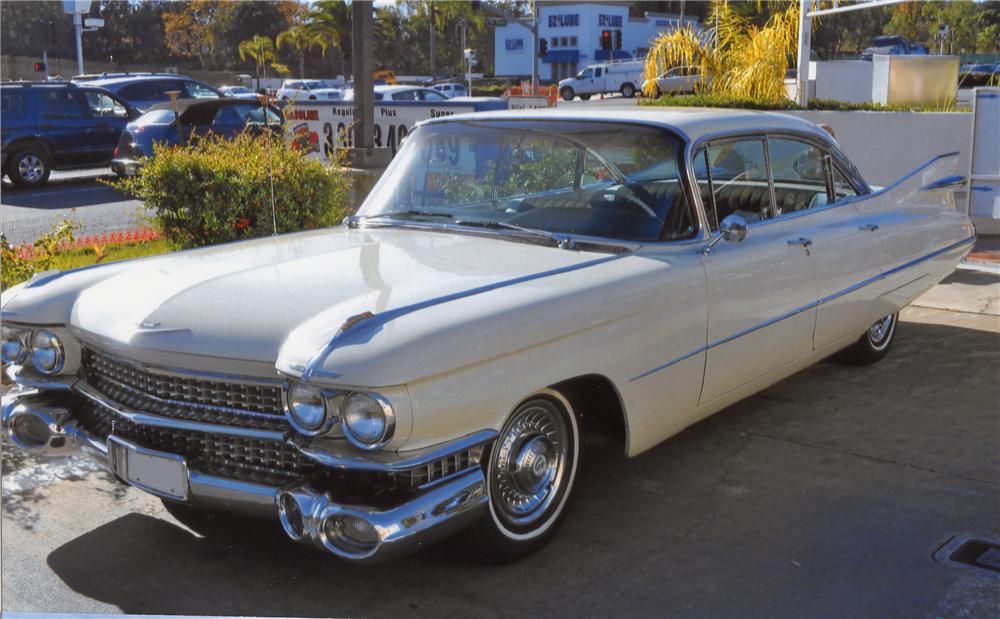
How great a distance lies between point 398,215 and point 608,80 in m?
42.2

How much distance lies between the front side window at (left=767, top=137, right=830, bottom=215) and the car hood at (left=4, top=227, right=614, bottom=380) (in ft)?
5.18

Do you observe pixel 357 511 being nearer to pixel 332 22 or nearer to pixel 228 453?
pixel 228 453

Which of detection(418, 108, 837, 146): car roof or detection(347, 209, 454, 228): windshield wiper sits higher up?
detection(418, 108, 837, 146): car roof

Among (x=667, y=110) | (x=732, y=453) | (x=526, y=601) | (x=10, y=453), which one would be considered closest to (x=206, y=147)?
(x=10, y=453)

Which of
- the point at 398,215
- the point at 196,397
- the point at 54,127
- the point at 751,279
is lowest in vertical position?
the point at 196,397

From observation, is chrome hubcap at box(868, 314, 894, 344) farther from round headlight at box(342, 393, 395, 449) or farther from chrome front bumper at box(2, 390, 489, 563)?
round headlight at box(342, 393, 395, 449)

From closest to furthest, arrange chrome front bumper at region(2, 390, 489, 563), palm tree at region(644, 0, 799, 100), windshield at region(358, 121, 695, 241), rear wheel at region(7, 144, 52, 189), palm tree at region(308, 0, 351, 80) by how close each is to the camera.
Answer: chrome front bumper at region(2, 390, 489, 563) → windshield at region(358, 121, 695, 241) → palm tree at region(644, 0, 799, 100) → palm tree at region(308, 0, 351, 80) → rear wheel at region(7, 144, 52, 189)

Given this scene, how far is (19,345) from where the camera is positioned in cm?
406

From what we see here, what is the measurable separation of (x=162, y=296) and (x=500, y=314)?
49.3 inches

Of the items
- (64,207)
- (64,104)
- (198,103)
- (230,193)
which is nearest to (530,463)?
(230,193)

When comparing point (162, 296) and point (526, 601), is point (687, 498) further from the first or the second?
point (162, 296)

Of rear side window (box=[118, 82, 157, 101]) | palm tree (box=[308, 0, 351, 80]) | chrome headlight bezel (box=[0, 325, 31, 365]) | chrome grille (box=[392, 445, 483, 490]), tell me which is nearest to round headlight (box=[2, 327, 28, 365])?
A: chrome headlight bezel (box=[0, 325, 31, 365])

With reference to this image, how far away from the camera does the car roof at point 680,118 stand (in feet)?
15.2

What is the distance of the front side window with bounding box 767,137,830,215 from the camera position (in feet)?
17.4
